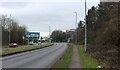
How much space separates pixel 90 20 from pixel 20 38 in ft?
134

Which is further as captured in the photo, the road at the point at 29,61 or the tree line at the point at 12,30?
the tree line at the point at 12,30

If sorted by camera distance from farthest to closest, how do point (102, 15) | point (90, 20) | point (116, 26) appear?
point (90, 20), point (102, 15), point (116, 26)

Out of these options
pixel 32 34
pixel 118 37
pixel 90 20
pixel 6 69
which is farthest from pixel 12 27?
pixel 6 69

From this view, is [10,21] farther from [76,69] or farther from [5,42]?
[76,69]

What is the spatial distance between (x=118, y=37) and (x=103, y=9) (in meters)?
30.7

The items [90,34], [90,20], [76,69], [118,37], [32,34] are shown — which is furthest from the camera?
[32,34]

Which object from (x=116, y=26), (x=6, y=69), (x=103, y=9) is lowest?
(x=6, y=69)

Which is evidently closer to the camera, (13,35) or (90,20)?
(90,20)

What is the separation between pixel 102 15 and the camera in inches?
2611

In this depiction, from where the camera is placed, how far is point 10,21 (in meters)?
129

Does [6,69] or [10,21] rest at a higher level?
[10,21]

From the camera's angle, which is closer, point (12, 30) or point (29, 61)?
point (29, 61)

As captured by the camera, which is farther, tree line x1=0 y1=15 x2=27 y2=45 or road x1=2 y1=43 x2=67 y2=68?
tree line x1=0 y1=15 x2=27 y2=45

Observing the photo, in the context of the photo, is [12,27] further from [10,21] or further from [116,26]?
[116,26]
